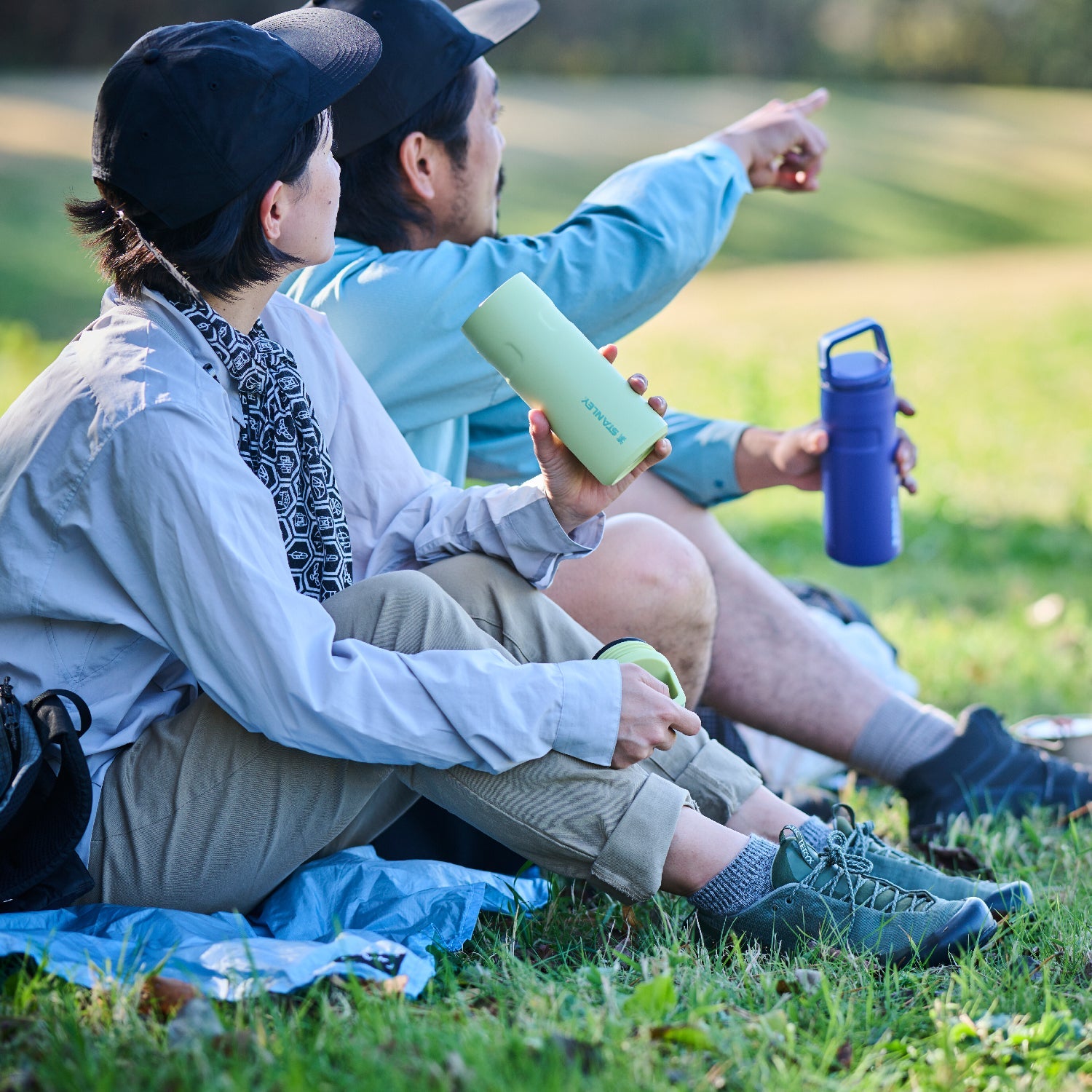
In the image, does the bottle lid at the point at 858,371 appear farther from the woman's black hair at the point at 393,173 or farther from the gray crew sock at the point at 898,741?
the woman's black hair at the point at 393,173

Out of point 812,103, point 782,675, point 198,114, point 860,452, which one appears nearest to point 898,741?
point 782,675

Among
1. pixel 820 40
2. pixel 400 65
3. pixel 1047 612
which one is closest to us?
pixel 400 65

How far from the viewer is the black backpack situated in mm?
1854

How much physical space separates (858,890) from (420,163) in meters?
1.72

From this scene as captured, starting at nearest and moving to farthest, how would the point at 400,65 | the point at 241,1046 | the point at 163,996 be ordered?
the point at 241,1046, the point at 163,996, the point at 400,65

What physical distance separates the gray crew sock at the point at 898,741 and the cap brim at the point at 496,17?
1.69 m

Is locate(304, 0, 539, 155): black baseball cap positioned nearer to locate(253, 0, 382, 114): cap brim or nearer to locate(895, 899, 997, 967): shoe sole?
locate(253, 0, 382, 114): cap brim

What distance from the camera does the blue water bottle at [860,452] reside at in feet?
9.29

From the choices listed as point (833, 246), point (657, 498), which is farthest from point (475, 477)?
point (833, 246)

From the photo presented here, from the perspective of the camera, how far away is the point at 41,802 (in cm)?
194

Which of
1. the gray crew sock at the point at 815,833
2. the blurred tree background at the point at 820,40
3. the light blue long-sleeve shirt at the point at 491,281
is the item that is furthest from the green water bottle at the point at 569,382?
the blurred tree background at the point at 820,40

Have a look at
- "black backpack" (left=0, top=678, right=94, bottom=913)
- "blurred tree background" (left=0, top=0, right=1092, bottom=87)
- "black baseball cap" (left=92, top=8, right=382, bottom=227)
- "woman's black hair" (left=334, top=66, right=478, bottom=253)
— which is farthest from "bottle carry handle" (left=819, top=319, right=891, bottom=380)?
"blurred tree background" (left=0, top=0, right=1092, bottom=87)

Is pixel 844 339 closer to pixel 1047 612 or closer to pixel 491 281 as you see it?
pixel 491 281

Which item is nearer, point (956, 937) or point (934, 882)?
point (956, 937)
